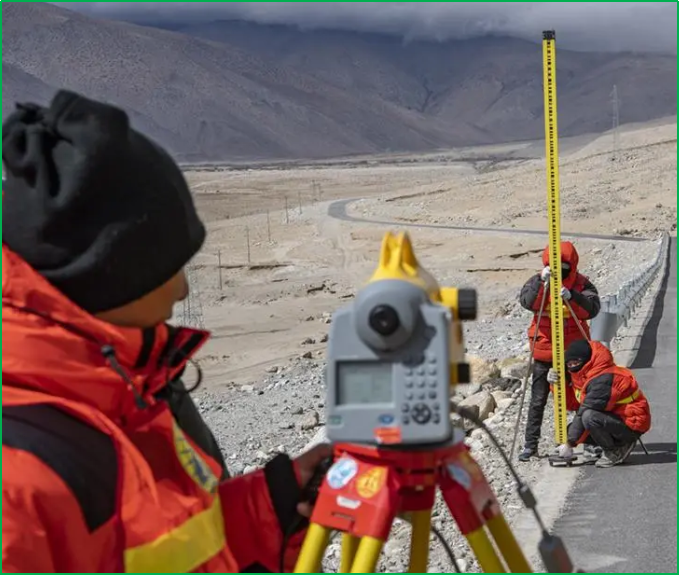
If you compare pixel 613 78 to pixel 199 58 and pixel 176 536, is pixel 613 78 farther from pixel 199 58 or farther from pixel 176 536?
pixel 176 536

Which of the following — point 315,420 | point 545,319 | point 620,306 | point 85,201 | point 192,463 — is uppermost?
point 85,201

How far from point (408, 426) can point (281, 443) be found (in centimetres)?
638

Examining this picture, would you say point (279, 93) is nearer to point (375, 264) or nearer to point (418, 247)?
point (418, 247)

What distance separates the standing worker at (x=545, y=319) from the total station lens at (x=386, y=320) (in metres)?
4.35

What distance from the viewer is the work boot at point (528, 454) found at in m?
5.68

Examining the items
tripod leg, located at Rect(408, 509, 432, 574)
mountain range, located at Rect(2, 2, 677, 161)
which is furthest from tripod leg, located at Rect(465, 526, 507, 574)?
mountain range, located at Rect(2, 2, 677, 161)

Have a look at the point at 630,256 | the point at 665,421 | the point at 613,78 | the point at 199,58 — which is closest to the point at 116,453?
the point at 665,421

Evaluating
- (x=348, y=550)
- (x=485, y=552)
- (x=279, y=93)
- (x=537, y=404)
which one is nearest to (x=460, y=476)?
(x=485, y=552)

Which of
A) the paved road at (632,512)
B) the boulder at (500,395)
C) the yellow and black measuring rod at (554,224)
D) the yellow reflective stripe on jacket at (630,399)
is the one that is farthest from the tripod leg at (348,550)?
the boulder at (500,395)

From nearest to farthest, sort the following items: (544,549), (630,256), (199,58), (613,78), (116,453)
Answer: (116,453) < (544,549) < (630,256) < (199,58) < (613,78)

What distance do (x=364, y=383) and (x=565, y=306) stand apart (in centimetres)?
457

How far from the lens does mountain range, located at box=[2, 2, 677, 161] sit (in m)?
134

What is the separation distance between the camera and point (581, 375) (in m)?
5.64

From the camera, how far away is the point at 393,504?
1.74 m
